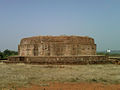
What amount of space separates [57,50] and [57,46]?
411mm

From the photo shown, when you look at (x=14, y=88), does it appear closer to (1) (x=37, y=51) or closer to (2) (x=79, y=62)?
(2) (x=79, y=62)

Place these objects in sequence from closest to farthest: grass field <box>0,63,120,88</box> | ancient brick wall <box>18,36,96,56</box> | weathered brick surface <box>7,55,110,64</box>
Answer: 1. grass field <box>0,63,120,88</box>
2. weathered brick surface <box>7,55,110,64</box>
3. ancient brick wall <box>18,36,96,56</box>

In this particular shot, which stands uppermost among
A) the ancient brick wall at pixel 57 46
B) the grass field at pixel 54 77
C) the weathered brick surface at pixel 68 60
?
the ancient brick wall at pixel 57 46

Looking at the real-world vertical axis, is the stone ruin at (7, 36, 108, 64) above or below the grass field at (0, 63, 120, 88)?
above

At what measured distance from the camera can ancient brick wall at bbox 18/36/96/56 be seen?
14852 mm

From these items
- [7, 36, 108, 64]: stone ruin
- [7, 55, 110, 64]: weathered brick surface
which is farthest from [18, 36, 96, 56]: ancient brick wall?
[7, 55, 110, 64]: weathered brick surface

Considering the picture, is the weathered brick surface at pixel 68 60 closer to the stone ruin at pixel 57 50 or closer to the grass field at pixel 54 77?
the stone ruin at pixel 57 50

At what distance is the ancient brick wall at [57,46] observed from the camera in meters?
14.9

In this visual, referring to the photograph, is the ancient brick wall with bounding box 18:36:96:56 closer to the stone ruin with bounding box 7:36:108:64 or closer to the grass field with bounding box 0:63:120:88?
the stone ruin with bounding box 7:36:108:64

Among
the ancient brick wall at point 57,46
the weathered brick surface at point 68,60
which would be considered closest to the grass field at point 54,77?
the weathered brick surface at point 68,60

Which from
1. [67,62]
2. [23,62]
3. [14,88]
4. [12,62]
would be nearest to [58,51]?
[67,62]

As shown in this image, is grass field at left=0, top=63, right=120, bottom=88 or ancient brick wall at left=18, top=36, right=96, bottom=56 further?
ancient brick wall at left=18, top=36, right=96, bottom=56

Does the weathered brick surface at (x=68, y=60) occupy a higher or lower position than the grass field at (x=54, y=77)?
higher

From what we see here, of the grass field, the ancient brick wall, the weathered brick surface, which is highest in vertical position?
the ancient brick wall
